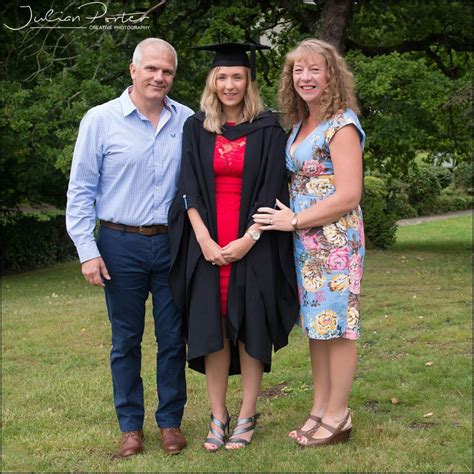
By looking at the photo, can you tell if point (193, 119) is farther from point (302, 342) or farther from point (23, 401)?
point (302, 342)

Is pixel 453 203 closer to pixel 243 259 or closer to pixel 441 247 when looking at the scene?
pixel 441 247

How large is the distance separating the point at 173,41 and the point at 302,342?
431 inches

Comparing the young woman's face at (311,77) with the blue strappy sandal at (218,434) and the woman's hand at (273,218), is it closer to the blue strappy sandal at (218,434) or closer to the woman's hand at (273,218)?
→ the woman's hand at (273,218)

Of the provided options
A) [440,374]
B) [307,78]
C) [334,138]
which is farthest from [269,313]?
[440,374]

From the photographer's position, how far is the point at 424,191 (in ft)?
112

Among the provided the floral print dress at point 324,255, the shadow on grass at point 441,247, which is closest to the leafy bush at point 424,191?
the shadow on grass at point 441,247

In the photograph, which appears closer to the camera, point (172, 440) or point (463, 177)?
point (172, 440)

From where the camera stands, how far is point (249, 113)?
4344 millimetres

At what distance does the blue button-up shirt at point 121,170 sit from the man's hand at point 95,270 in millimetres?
32

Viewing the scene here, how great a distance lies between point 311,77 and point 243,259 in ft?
3.34

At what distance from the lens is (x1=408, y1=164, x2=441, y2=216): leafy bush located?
110ft

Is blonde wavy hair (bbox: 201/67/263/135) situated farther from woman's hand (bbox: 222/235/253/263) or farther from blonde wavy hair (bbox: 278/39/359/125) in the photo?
woman's hand (bbox: 222/235/253/263)

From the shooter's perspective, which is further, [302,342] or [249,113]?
[302,342]

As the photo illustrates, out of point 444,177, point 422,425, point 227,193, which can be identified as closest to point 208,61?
point 422,425
